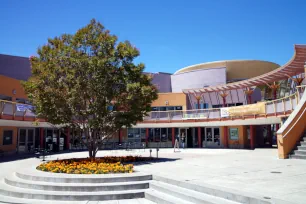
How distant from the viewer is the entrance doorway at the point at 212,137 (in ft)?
103

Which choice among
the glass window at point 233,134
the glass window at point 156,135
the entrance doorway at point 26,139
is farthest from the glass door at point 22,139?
the glass window at point 233,134

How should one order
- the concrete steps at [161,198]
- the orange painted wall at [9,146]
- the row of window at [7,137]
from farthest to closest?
the row of window at [7,137] → the orange painted wall at [9,146] → the concrete steps at [161,198]

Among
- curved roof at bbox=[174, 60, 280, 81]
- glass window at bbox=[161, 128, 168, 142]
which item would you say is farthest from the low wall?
curved roof at bbox=[174, 60, 280, 81]

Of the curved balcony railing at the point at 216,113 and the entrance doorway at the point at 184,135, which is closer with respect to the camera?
the curved balcony railing at the point at 216,113

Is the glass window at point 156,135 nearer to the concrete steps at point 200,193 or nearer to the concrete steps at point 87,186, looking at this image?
the concrete steps at point 200,193

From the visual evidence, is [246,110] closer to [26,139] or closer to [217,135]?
[217,135]

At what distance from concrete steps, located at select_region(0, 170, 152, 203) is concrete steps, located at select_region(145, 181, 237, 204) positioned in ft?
1.83

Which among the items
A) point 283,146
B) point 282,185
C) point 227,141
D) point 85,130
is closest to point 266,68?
point 227,141

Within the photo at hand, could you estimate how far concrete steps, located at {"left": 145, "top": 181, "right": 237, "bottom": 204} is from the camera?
7.00 metres

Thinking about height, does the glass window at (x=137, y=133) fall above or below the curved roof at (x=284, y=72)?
below

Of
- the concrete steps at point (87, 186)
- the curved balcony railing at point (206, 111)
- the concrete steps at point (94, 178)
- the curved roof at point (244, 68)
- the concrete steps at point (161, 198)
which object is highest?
the curved roof at point (244, 68)

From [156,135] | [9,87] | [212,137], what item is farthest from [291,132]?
[9,87]

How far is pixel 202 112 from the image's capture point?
94.9 feet

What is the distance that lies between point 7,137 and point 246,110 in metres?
21.9
